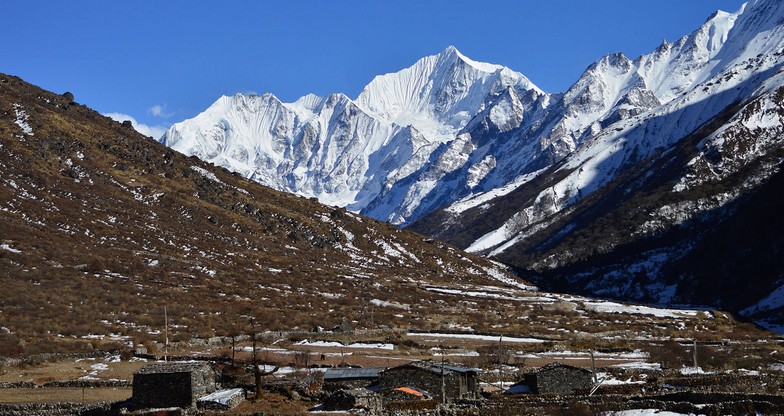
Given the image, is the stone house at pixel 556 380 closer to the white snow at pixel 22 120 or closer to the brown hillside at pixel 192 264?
the brown hillside at pixel 192 264

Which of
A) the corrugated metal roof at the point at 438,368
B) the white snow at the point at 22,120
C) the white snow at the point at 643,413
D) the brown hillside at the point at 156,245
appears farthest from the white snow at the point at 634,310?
the white snow at the point at 22,120

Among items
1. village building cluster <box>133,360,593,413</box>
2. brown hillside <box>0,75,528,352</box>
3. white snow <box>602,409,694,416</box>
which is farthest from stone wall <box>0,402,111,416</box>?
brown hillside <box>0,75,528,352</box>

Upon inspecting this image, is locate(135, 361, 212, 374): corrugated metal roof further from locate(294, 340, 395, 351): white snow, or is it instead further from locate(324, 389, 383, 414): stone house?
locate(294, 340, 395, 351): white snow

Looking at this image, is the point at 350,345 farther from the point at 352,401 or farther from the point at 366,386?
the point at 352,401

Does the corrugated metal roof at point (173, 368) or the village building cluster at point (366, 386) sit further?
the corrugated metal roof at point (173, 368)

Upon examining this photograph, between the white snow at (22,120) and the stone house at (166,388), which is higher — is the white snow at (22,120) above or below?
above

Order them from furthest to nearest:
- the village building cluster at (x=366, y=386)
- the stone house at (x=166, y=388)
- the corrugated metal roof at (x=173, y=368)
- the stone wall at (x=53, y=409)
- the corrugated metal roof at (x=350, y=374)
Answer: the corrugated metal roof at (x=350, y=374) < the corrugated metal roof at (x=173, y=368) < the stone house at (x=166, y=388) < the village building cluster at (x=366, y=386) < the stone wall at (x=53, y=409)

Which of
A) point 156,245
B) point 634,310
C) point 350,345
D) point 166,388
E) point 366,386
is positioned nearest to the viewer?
point 166,388

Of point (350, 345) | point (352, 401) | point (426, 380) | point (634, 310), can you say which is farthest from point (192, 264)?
point (352, 401)

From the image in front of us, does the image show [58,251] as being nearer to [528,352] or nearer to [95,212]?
[95,212]

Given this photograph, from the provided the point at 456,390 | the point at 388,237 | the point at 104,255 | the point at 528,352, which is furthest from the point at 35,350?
the point at 388,237

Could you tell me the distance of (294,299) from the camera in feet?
378

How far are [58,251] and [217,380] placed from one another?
70889mm

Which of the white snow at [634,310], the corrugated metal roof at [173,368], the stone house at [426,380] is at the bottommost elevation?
the stone house at [426,380]
